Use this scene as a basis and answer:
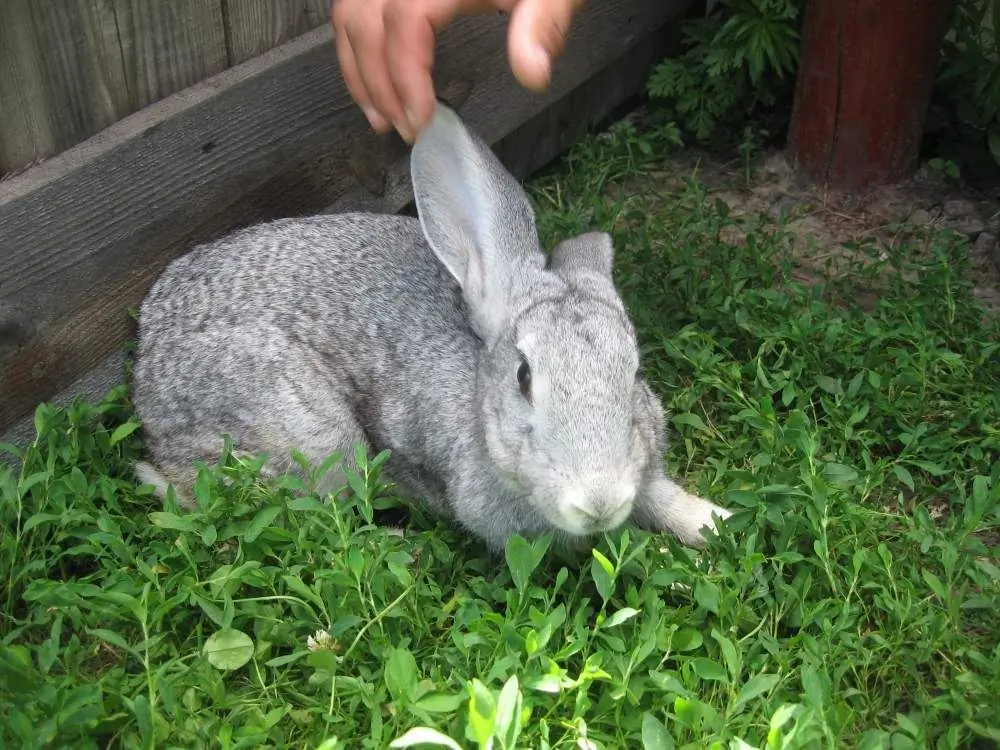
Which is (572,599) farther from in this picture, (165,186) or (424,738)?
(165,186)

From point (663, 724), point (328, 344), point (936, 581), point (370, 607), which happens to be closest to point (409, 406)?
point (328, 344)

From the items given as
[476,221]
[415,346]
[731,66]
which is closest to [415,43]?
[476,221]

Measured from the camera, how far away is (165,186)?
3572 mm

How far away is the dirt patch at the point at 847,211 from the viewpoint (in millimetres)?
4773

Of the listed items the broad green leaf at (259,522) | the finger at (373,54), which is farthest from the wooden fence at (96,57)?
the broad green leaf at (259,522)

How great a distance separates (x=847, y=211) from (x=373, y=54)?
3.18 meters

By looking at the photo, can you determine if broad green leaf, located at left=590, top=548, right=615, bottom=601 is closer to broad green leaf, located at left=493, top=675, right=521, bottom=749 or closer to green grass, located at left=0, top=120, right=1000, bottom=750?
green grass, located at left=0, top=120, right=1000, bottom=750

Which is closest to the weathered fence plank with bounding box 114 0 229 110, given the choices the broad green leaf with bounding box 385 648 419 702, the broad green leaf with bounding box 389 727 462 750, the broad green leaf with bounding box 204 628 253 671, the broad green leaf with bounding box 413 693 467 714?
the broad green leaf with bounding box 204 628 253 671

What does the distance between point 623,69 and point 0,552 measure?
427 cm

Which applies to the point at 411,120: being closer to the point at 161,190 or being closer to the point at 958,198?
the point at 161,190

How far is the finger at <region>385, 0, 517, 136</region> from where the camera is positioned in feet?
8.64

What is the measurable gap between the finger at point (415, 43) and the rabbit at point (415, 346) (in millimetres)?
428

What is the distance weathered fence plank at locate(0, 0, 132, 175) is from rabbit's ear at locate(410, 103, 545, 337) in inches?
40.4

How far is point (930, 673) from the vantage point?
276cm
